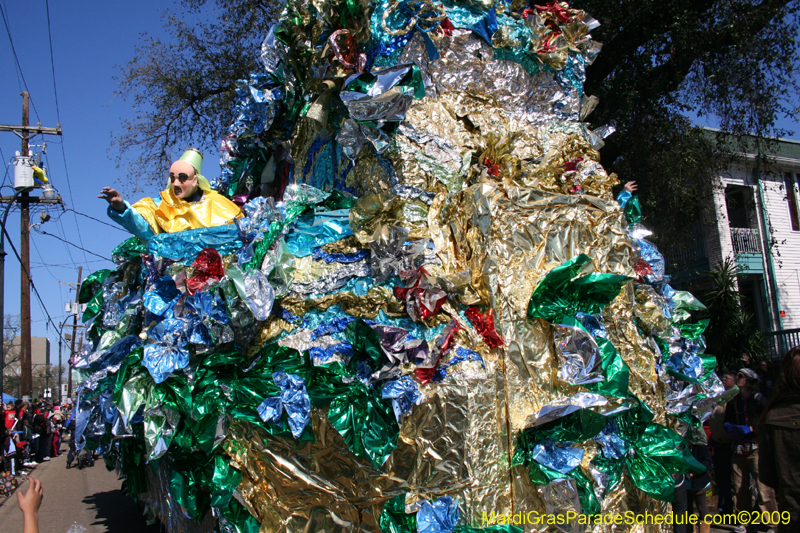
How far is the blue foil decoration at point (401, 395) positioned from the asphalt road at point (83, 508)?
488 cm

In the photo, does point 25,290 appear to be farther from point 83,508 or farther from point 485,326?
point 485,326

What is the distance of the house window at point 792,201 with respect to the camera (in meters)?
15.4

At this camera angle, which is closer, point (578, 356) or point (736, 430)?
point (578, 356)

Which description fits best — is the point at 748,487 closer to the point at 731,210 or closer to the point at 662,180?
the point at 662,180

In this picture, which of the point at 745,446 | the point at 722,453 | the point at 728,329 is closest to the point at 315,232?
the point at 745,446

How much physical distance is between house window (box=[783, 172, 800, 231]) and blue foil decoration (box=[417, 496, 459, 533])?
16.3 m

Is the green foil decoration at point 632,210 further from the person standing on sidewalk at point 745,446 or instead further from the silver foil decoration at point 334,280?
the person standing on sidewalk at point 745,446

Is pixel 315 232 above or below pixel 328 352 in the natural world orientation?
above

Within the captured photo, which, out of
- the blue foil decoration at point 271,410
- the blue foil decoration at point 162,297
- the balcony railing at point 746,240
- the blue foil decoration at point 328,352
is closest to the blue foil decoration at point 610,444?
the blue foil decoration at point 328,352

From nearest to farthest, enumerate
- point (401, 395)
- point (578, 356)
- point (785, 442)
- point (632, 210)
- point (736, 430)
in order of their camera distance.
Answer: point (785, 442) < point (401, 395) < point (578, 356) < point (632, 210) < point (736, 430)

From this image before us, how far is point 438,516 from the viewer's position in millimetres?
2635

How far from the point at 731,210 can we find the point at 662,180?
9364 mm

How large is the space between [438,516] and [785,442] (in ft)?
4.97

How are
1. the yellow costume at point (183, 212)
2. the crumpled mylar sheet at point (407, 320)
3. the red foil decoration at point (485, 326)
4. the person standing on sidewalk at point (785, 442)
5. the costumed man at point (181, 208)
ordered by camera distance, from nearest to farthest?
the person standing on sidewalk at point (785, 442)
the crumpled mylar sheet at point (407, 320)
the red foil decoration at point (485, 326)
the costumed man at point (181, 208)
the yellow costume at point (183, 212)
